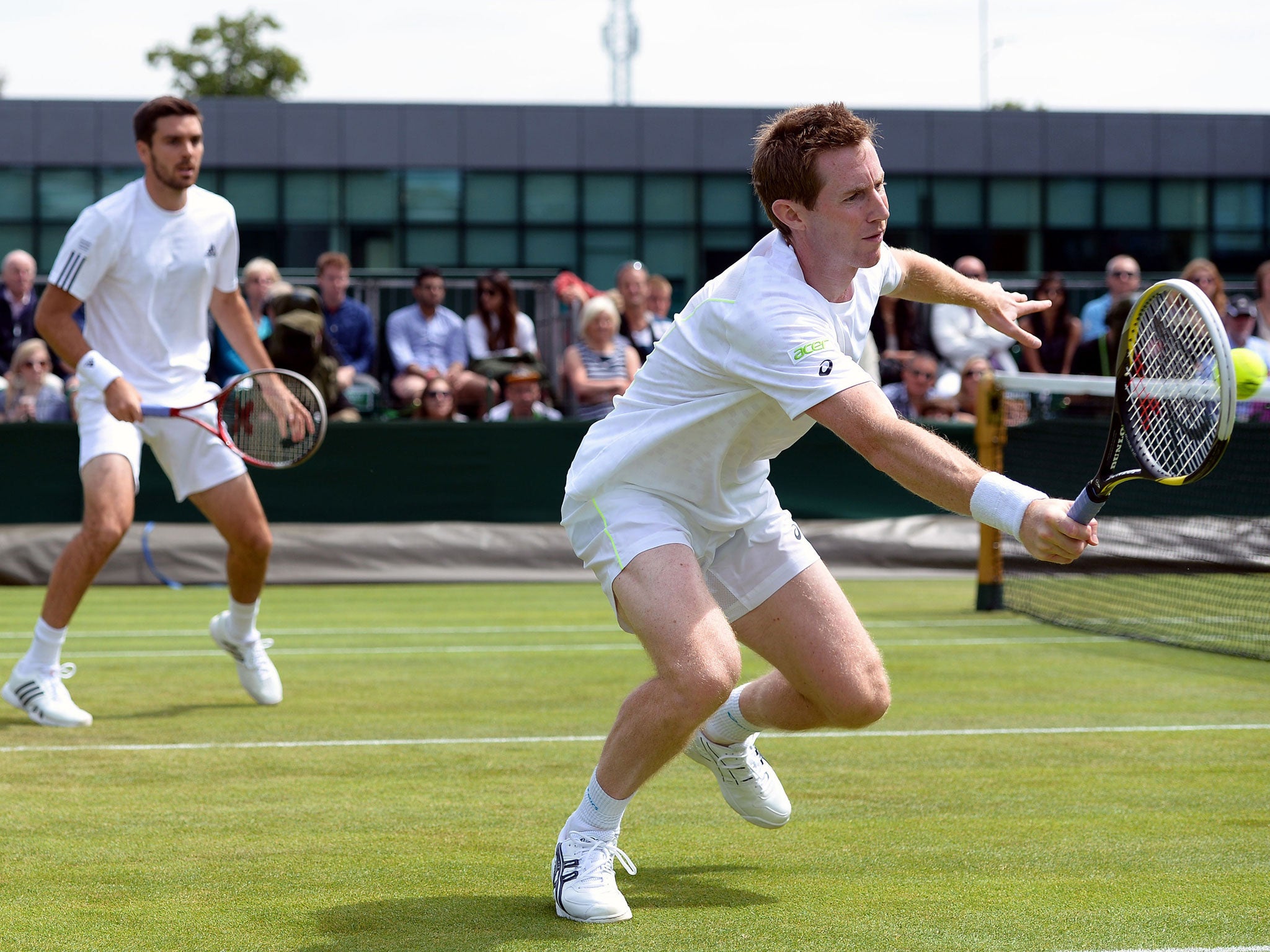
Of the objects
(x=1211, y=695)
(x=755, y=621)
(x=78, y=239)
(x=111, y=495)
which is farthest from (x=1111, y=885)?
(x=78, y=239)

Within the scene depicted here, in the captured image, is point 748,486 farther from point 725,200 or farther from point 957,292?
point 725,200

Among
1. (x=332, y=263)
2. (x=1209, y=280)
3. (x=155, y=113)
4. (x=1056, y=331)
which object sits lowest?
(x=1056, y=331)

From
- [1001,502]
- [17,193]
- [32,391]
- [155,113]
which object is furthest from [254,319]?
[17,193]

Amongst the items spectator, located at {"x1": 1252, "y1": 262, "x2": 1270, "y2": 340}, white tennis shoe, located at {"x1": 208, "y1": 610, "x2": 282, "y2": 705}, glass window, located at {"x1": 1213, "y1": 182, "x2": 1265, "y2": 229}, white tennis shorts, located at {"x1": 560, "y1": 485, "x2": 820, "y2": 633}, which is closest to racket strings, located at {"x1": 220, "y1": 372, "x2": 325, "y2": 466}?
white tennis shoe, located at {"x1": 208, "y1": 610, "x2": 282, "y2": 705}

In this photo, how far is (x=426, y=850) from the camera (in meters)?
4.45

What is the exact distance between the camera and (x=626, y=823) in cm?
482

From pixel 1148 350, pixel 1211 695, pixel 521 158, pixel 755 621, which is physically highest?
pixel 521 158

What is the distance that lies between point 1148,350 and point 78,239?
14.3 ft

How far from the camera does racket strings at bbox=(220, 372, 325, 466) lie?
675 centimetres

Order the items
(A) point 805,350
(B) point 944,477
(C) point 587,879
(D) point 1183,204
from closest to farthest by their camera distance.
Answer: (B) point 944,477
(A) point 805,350
(C) point 587,879
(D) point 1183,204

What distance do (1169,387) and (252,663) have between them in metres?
4.30

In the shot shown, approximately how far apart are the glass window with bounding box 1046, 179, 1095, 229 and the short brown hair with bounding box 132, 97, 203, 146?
2524cm

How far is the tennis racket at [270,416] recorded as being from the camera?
6602 mm

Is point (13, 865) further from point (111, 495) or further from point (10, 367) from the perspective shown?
point (10, 367)
